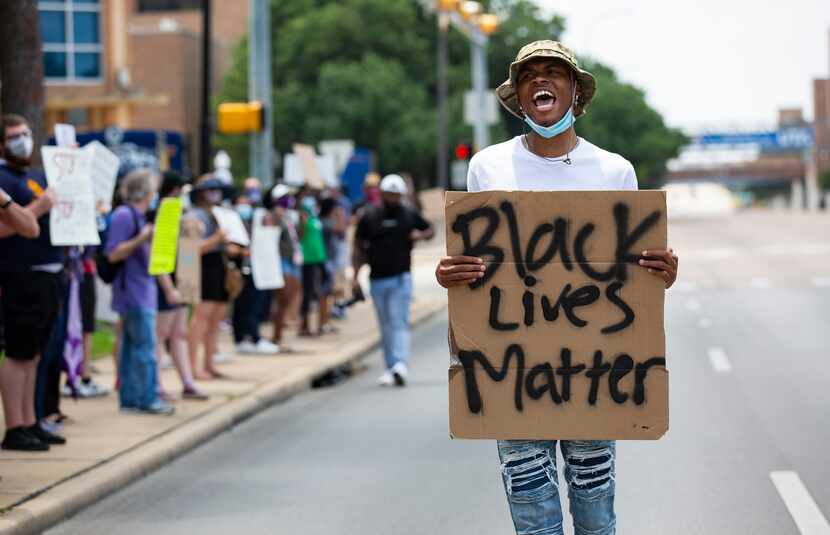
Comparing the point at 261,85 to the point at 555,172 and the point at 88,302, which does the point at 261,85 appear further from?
the point at 555,172

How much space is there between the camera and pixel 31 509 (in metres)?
7.56

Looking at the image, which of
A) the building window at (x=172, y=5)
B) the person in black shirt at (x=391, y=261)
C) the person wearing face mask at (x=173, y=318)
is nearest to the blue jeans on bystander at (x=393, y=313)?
the person in black shirt at (x=391, y=261)

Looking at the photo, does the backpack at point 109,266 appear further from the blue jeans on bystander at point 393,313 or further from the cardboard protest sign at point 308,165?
the cardboard protest sign at point 308,165

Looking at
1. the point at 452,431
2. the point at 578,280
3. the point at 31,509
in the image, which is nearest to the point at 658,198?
the point at 578,280

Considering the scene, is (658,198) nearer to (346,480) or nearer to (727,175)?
(346,480)

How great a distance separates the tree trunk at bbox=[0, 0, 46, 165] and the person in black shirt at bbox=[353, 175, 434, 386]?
10.9 ft

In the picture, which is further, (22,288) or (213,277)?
(213,277)

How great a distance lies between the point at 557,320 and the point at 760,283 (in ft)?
80.3

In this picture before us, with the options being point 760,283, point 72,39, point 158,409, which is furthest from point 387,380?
point 72,39

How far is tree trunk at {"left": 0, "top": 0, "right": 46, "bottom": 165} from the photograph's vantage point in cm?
1191

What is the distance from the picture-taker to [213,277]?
13.5 m

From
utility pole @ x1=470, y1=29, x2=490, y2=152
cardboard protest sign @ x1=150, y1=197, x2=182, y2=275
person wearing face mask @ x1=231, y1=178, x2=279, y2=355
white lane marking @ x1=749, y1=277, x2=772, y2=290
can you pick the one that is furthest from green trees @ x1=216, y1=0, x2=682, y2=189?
cardboard protest sign @ x1=150, y1=197, x2=182, y2=275

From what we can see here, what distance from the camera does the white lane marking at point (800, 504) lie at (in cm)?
711

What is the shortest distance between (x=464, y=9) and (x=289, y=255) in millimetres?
12655
